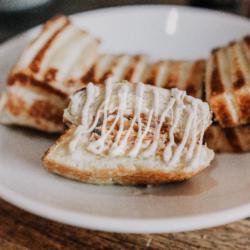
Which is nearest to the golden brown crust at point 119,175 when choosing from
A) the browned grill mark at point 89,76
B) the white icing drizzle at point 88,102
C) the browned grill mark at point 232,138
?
the white icing drizzle at point 88,102

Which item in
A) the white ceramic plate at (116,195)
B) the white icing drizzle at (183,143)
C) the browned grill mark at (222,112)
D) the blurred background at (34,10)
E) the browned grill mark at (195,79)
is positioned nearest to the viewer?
the white ceramic plate at (116,195)

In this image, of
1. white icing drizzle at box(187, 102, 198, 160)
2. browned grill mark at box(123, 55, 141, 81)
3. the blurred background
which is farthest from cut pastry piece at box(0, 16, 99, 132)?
the blurred background

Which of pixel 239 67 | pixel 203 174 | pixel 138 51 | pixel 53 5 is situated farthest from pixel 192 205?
pixel 53 5

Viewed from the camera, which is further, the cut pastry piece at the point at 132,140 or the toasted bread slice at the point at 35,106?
the toasted bread slice at the point at 35,106

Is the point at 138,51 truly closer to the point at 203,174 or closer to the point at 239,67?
the point at 239,67

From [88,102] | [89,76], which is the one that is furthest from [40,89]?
[88,102]

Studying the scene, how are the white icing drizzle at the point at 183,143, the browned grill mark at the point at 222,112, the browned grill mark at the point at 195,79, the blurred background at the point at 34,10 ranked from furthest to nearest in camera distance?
the blurred background at the point at 34,10 < the browned grill mark at the point at 195,79 < the browned grill mark at the point at 222,112 < the white icing drizzle at the point at 183,143

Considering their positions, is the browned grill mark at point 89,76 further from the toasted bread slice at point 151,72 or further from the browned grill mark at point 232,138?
the browned grill mark at point 232,138

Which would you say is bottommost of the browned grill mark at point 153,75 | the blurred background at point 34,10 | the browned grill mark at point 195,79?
the blurred background at point 34,10
